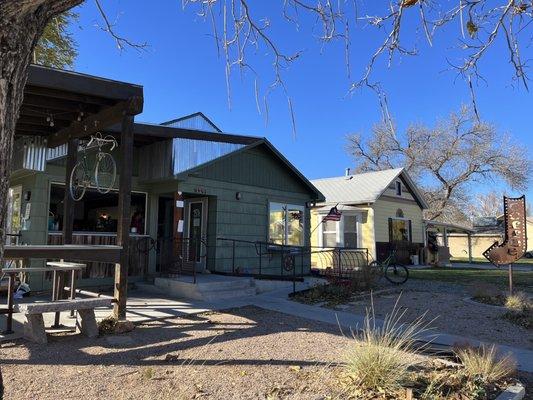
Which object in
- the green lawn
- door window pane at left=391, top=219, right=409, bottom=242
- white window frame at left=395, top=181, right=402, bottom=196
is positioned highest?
white window frame at left=395, top=181, right=402, bottom=196

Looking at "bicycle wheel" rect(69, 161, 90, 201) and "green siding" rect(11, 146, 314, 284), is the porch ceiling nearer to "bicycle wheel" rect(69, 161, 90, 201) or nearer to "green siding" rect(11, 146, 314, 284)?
"bicycle wheel" rect(69, 161, 90, 201)

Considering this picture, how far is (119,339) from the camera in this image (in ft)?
21.2

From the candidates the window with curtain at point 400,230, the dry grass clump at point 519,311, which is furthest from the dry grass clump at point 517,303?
the window with curtain at point 400,230

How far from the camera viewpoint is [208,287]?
33.8 ft

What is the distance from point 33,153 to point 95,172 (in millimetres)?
1451

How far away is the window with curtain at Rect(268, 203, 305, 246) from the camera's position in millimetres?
14852

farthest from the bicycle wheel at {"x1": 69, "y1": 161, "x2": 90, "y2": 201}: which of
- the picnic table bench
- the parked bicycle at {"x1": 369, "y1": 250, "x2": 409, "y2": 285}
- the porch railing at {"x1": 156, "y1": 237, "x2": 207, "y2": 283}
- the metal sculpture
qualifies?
the metal sculpture

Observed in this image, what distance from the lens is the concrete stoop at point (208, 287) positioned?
401 inches

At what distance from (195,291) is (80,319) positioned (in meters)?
3.52

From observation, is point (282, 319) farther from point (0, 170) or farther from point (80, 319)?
point (0, 170)

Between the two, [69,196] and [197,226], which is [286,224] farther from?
[69,196]

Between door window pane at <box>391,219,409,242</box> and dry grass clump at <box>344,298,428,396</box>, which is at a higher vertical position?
door window pane at <box>391,219,409,242</box>

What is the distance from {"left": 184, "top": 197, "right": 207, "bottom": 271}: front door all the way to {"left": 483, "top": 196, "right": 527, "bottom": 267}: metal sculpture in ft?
24.4

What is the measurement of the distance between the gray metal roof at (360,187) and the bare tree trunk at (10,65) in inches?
765
